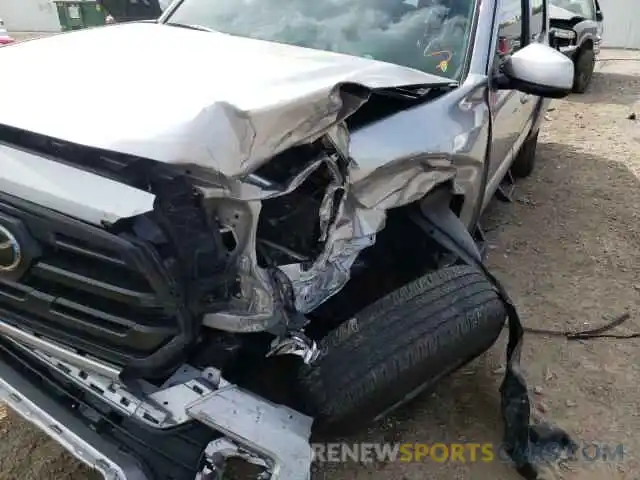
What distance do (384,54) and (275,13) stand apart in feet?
2.00

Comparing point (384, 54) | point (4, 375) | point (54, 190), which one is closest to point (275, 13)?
point (384, 54)

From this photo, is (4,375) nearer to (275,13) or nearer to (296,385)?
(296,385)

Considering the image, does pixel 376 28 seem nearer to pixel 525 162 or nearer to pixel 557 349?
pixel 557 349

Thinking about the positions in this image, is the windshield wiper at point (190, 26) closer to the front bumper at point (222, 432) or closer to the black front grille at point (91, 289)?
the black front grille at point (91, 289)

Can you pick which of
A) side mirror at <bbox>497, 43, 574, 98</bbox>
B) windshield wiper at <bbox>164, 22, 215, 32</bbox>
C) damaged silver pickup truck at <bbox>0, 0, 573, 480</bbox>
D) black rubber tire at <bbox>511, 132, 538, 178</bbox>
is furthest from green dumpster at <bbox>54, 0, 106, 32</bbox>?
damaged silver pickup truck at <bbox>0, 0, 573, 480</bbox>

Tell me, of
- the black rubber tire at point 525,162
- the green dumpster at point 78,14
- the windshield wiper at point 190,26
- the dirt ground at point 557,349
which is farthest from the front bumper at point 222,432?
the green dumpster at point 78,14

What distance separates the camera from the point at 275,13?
9.68ft

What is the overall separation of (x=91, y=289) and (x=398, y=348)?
0.93m

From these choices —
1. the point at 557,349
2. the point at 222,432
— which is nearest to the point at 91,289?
the point at 222,432

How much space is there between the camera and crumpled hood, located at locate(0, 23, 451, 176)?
1532 millimetres

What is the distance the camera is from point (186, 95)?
172 cm

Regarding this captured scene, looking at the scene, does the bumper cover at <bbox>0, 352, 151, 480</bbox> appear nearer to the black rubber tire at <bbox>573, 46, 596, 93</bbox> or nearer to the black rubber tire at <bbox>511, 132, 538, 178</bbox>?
the black rubber tire at <bbox>511, 132, 538, 178</bbox>

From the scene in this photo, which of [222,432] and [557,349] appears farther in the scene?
[557,349]

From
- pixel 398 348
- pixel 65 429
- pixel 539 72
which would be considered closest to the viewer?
pixel 65 429
